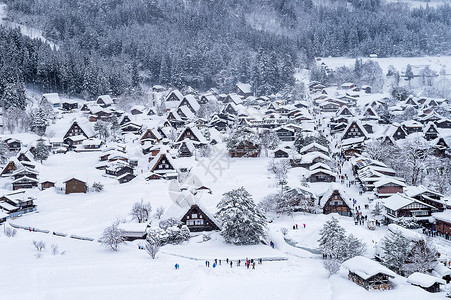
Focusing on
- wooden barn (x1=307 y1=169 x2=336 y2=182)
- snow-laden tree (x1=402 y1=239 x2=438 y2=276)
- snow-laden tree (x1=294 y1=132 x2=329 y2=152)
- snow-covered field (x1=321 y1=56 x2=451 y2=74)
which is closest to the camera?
snow-laden tree (x1=402 y1=239 x2=438 y2=276)

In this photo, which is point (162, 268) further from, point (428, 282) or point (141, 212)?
point (428, 282)

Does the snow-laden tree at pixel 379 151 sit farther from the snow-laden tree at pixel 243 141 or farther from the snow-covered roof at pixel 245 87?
the snow-covered roof at pixel 245 87

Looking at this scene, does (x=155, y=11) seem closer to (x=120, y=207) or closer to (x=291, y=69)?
(x=291, y=69)

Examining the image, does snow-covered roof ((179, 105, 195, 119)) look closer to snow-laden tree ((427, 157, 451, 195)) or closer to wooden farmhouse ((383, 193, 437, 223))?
snow-laden tree ((427, 157, 451, 195))

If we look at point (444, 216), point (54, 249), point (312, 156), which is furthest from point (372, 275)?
point (312, 156)

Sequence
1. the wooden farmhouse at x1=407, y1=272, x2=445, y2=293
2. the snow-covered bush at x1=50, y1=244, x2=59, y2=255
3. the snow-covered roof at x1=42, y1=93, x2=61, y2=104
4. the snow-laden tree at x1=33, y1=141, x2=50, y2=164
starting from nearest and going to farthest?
1. the wooden farmhouse at x1=407, y1=272, x2=445, y2=293
2. the snow-covered bush at x1=50, y1=244, x2=59, y2=255
3. the snow-laden tree at x1=33, y1=141, x2=50, y2=164
4. the snow-covered roof at x1=42, y1=93, x2=61, y2=104

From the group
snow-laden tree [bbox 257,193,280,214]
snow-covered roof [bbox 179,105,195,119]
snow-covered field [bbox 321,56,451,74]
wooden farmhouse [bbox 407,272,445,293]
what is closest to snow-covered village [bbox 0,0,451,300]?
wooden farmhouse [bbox 407,272,445,293]

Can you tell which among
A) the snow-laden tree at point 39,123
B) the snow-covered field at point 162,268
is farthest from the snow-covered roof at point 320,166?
the snow-laden tree at point 39,123
